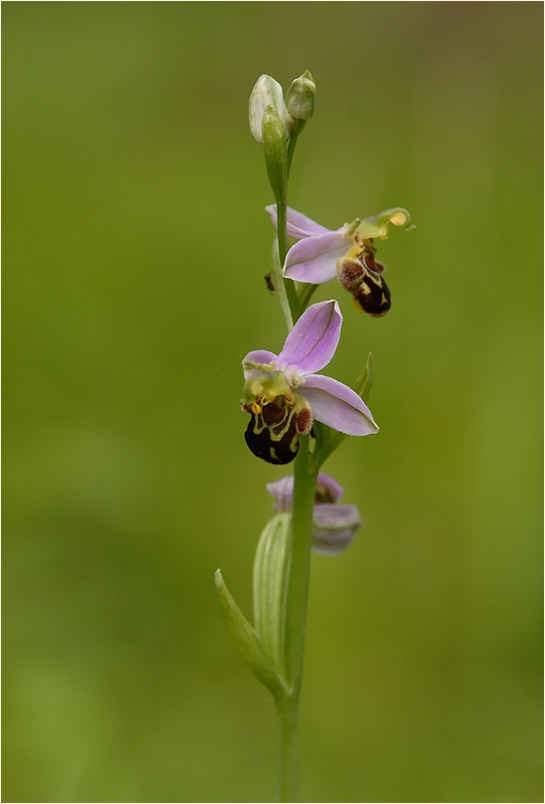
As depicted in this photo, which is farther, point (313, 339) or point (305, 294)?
point (305, 294)

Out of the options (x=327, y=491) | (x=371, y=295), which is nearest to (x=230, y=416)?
(x=327, y=491)

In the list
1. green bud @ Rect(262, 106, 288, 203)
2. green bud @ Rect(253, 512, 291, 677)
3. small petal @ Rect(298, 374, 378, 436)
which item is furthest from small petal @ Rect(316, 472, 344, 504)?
green bud @ Rect(262, 106, 288, 203)

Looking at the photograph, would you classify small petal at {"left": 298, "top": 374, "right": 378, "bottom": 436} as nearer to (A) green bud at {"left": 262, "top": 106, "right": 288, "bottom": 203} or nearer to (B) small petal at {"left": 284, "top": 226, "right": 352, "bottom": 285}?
(B) small petal at {"left": 284, "top": 226, "right": 352, "bottom": 285}

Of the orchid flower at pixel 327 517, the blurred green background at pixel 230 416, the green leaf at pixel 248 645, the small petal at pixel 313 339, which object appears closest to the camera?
the small petal at pixel 313 339

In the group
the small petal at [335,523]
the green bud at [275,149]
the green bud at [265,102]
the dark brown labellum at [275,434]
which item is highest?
the green bud at [265,102]

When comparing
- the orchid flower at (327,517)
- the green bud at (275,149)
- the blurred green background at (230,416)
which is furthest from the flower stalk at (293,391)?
the blurred green background at (230,416)

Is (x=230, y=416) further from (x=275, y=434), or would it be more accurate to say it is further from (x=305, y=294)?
(x=275, y=434)

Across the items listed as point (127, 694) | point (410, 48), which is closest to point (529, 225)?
point (410, 48)

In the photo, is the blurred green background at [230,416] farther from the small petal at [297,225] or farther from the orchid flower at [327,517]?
the small petal at [297,225]
